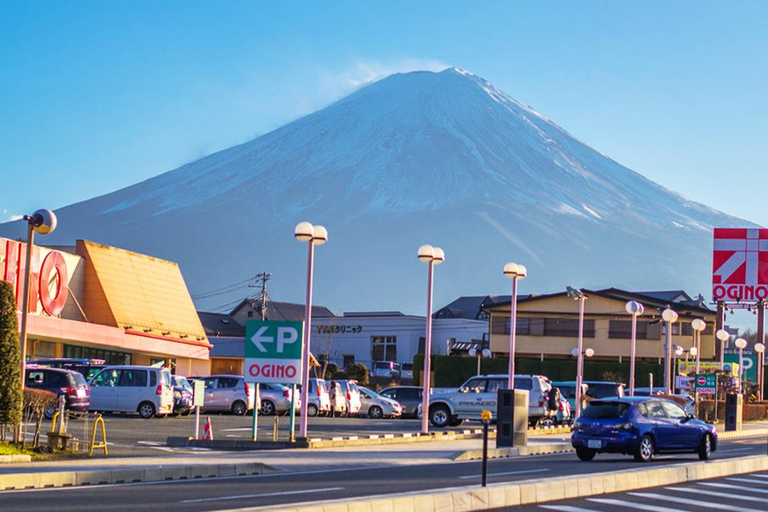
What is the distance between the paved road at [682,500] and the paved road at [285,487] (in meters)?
2.02

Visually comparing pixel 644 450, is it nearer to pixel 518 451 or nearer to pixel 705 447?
pixel 705 447

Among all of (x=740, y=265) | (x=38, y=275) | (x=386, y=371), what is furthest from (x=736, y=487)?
(x=386, y=371)

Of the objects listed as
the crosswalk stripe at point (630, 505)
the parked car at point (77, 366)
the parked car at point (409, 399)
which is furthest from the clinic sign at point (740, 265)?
the crosswalk stripe at point (630, 505)

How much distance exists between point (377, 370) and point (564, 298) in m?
14.2

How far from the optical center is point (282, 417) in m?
39.1

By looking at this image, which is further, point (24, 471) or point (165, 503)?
point (24, 471)

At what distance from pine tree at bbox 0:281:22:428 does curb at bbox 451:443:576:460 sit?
860 cm

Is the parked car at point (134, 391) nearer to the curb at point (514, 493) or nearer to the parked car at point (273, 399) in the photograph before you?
the parked car at point (273, 399)

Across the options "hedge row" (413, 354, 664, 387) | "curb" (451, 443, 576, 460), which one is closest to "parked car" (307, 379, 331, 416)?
"curb" (451, 443, 576, 460)

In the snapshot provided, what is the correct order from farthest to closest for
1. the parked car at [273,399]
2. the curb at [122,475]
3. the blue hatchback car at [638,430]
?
the parked car at [273,399], the blue hatchback car at [638,430], the curb at [122,475]

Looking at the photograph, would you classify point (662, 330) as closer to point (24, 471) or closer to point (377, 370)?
point (377, 370)

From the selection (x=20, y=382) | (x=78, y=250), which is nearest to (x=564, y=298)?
(x=78, y=250)

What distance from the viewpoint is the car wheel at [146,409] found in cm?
3378

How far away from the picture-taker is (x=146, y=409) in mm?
33812
